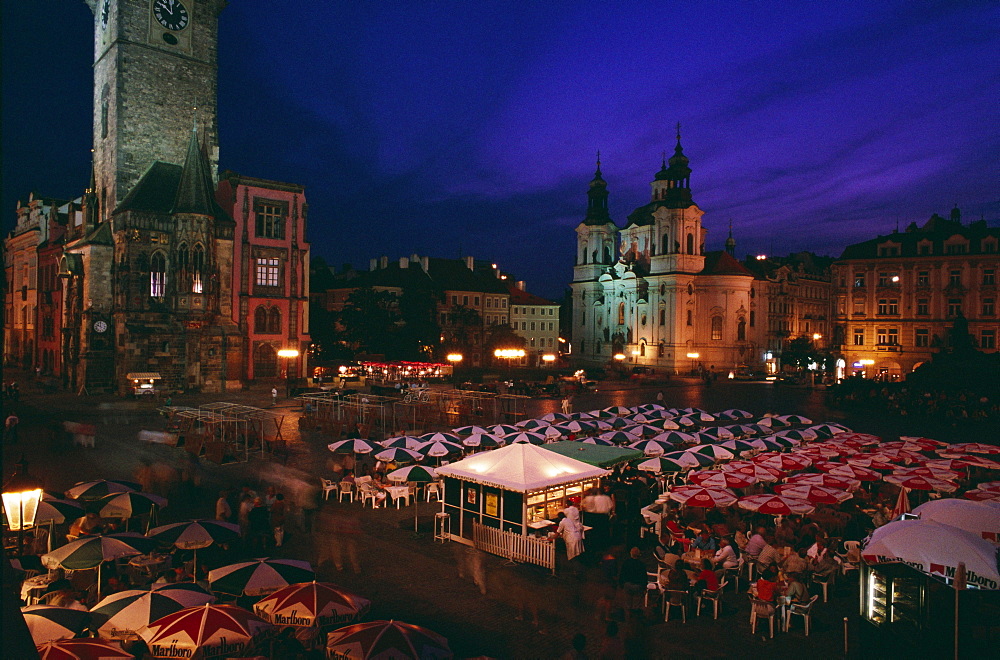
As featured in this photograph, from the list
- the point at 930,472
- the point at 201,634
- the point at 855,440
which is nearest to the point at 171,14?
the point at 855,440

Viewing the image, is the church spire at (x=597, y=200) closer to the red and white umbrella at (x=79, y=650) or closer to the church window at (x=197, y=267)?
the church window at (x=197, y=267)

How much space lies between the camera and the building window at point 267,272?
155 ft

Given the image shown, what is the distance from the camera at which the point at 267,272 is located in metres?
47.5

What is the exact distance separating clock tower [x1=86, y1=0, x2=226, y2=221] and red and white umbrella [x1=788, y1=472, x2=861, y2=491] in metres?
44.1

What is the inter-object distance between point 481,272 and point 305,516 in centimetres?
7464

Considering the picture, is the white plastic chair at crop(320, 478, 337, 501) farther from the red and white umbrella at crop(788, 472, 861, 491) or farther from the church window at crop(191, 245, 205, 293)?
the church window at crop(191, 245, 205, 293)

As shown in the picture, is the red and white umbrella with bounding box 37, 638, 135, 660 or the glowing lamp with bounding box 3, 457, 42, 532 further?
the glowing lamp with bounding box 3, 457, 42, 532

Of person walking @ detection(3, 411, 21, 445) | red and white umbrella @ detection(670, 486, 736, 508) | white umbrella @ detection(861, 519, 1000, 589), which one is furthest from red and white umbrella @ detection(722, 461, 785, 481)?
person walking @ detection(3, 411, 21, 445)

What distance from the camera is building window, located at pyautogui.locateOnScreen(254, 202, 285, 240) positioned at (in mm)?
47125

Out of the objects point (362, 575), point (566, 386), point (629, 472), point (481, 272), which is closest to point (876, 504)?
point (629, 472)

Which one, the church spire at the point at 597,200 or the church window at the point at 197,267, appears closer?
the church window at the point at 197,267

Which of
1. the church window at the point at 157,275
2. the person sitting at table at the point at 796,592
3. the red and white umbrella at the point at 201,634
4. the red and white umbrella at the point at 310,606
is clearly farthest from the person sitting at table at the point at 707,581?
the church window at the point at 157,275

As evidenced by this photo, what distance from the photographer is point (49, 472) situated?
2002 cm

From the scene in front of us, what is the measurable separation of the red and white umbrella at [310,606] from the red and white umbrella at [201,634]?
0.60 metres
